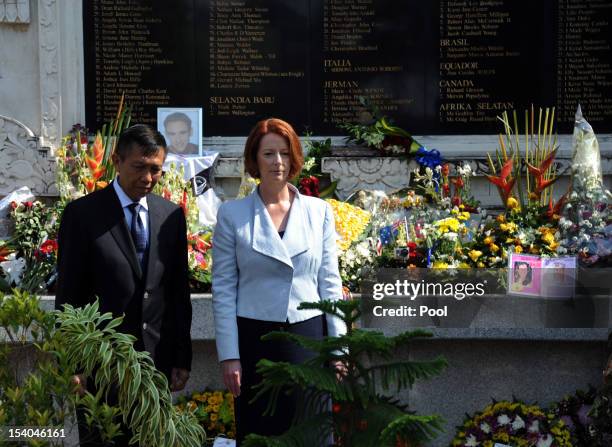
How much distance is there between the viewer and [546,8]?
25.3 feet

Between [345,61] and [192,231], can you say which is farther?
[345,61]

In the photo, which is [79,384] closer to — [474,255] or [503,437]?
[503,437]

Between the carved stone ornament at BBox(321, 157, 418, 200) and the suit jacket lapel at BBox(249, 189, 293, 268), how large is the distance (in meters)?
3.68

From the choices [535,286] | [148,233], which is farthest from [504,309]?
[148,233]

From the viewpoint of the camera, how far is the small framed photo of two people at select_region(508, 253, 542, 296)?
4879 mm

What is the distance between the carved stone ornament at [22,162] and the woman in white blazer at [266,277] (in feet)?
13.3

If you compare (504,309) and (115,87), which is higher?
(115,87)

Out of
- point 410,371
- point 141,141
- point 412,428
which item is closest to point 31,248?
point 141,141

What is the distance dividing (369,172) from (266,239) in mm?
3809

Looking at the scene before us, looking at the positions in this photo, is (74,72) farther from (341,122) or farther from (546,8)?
(546,8)

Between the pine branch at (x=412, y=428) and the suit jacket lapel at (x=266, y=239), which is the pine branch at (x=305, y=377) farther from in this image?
the suit jacket lapel at (x=266, y=239)

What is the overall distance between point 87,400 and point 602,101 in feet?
20.7

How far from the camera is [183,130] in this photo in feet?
23.7
